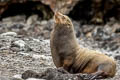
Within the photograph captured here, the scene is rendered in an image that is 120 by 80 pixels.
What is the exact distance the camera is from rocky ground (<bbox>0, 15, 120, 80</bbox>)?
704cm

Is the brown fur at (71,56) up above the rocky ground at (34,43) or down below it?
above

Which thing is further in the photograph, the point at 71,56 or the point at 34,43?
the point at 34,43

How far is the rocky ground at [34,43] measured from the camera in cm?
704

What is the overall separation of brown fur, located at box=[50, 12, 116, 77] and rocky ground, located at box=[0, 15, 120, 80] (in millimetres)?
307

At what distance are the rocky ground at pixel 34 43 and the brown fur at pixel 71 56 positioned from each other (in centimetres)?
31

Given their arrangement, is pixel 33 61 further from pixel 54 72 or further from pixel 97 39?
pixel 97 39

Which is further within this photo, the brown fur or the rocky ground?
the rocky ground

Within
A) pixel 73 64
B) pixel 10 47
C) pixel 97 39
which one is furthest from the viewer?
pixel 97 39

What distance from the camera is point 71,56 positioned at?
666cm

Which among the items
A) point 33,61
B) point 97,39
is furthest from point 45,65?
point 97,39

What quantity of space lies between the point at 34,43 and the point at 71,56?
3.13 meters

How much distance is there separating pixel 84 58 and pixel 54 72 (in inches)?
44.6

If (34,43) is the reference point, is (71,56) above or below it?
above

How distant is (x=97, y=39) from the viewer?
15078mm
